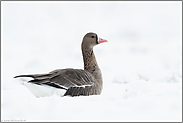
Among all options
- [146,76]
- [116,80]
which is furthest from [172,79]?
[116,80]

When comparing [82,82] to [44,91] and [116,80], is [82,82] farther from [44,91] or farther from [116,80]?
[116,80]

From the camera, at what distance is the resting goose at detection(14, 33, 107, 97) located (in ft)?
15.4

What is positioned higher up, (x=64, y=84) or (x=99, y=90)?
(x=64, y=84)

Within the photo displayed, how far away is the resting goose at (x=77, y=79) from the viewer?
15.4 ft

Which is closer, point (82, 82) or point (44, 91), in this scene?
point (44, 91)

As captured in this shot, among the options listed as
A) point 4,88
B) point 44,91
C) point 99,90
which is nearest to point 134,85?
point 99,90

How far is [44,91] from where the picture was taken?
4.67 metres

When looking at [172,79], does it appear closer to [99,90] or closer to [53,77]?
[99,90]

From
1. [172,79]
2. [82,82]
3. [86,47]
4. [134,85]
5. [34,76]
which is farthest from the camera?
[172,79]

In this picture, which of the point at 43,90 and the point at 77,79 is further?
the point at 77,79

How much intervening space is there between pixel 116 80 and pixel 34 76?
10.9ft

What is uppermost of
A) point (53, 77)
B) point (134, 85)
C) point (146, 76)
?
point (53, 77)

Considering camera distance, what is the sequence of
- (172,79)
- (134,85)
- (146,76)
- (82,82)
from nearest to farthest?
(82,82), (134,85), (172,79), (146,76)

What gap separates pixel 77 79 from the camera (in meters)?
5.04
